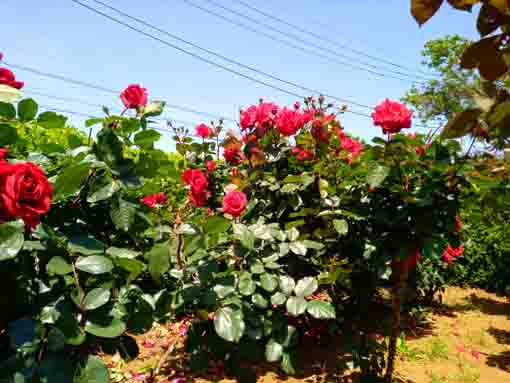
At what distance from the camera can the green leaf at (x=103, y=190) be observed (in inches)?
49.0

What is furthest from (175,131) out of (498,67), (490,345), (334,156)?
(490,345)

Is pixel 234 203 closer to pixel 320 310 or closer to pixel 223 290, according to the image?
pixel 223 290

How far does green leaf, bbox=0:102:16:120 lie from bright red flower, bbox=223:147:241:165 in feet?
4.89

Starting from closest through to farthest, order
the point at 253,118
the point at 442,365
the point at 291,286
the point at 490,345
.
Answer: the point at 291,286, the point at 253,118, the point at 442,365, the point at 490,345

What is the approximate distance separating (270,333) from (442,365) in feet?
7.85

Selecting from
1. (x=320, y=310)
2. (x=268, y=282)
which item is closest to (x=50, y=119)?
(x=268, y=282)

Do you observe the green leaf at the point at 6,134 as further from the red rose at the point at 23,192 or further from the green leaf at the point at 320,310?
the green leaf at the point at 320,310

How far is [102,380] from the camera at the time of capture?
103 centimetres

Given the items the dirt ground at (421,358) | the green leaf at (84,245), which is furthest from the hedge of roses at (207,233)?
the dirt ground at (421,358)

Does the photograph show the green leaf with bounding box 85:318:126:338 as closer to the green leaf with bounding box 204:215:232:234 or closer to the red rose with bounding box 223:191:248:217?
the green leaf with bounding box 204:215:232:234

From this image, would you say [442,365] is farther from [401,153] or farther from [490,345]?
[401,153]

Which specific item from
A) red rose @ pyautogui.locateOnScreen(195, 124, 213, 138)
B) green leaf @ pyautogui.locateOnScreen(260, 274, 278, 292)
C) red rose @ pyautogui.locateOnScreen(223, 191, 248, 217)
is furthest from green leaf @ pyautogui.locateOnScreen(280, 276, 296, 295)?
red rose @ pyautogui.locateOnScreen(195, 124, 213, 138)

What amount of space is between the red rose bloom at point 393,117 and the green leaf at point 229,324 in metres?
1.30

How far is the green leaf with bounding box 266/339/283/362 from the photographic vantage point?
71.0 inches
